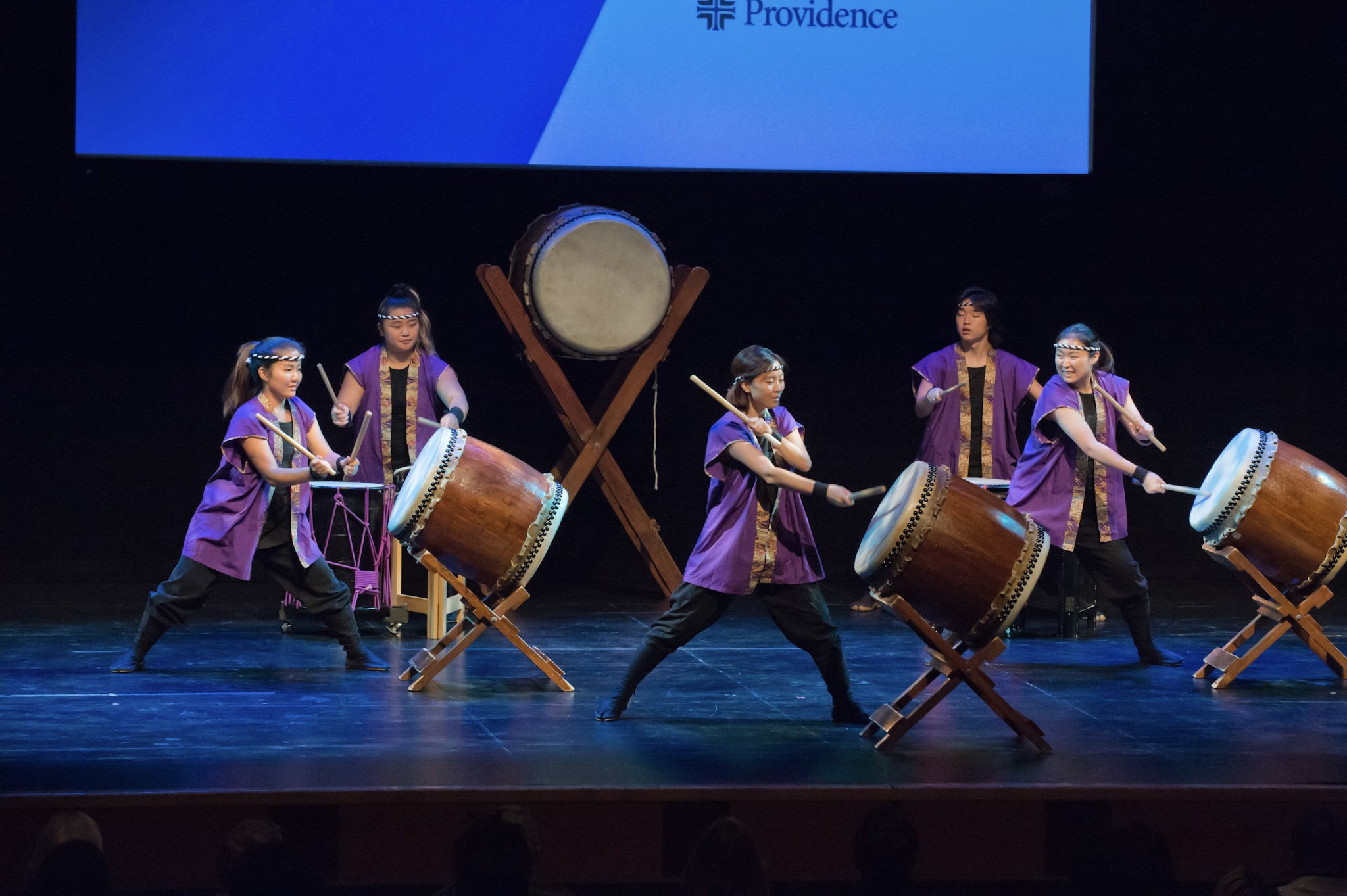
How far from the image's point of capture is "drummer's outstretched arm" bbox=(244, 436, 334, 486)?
4453mm

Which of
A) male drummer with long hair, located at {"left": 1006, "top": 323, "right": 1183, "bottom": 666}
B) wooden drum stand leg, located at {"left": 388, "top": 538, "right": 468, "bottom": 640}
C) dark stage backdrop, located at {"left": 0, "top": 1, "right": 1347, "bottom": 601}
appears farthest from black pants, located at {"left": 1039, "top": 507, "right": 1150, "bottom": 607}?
wooden drum stand leg, located at {"left": 388, "top": 538, "right": 468, "bottom": 640}

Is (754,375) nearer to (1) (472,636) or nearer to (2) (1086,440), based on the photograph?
(1) (472,636)

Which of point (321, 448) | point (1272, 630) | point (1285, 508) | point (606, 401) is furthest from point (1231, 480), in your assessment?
point (321, 448)

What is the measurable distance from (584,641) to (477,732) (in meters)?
1.41

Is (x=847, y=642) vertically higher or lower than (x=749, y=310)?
lower

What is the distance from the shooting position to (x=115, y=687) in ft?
14.0

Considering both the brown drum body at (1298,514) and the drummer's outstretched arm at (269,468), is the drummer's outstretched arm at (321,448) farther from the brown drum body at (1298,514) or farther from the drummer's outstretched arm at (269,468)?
the brown drum body at (1298,514)

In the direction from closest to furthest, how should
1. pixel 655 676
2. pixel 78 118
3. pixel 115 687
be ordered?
pixel 115 687
pixel 655 676
pixel 78 118

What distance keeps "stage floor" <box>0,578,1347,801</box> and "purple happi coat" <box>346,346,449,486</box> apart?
56 centimetres

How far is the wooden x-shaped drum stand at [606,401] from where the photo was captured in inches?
226

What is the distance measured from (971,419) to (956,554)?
2.27 m

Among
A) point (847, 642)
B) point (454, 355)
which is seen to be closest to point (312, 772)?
point (847, 642)

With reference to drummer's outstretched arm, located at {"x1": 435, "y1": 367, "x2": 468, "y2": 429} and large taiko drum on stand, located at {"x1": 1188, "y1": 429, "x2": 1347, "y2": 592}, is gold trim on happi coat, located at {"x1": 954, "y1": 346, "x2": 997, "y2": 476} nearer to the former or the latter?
large taiko drum on stand, located at {"x1": 1188, "y1": 429, "x2": 1347, "y2": 592}

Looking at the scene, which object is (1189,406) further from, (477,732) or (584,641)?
(477,732)
